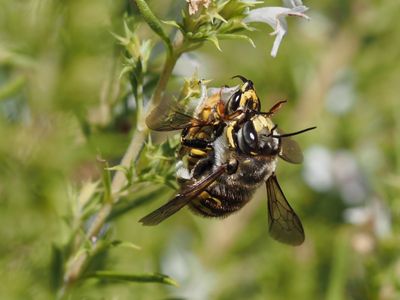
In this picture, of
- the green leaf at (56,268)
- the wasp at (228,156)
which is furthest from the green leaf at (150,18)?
the green leaf at (56,268)

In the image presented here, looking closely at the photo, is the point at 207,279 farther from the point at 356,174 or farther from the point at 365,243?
the point at 356,174

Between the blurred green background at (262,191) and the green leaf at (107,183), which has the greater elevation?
the green leaf at (107,183)

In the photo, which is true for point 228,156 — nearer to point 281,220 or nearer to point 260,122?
point 260,122

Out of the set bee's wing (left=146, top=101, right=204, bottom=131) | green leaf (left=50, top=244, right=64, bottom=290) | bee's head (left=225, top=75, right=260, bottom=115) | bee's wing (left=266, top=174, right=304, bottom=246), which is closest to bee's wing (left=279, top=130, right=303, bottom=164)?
bee's wing (left=266, top=174, right=304, bottom=246)

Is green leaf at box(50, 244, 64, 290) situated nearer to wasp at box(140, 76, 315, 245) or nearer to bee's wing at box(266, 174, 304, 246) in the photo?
wasp at box(140, 76, 315, 245)

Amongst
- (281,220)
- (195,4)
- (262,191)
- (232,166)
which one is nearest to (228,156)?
(232,166)

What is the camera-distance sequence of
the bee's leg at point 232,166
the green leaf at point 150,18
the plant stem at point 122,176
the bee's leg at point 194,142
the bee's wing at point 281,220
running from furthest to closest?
1. the bee's wing at point 281,220
2. the bee's leg at point 232,166
3. the bee's leg at point 194,142
4. the plant stem at point 122,176
5. the green leaf at point 150,18

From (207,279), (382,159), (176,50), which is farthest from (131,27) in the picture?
(382,159)

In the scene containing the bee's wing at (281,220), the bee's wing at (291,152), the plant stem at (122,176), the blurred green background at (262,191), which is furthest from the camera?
the blurred green background at (262,191)

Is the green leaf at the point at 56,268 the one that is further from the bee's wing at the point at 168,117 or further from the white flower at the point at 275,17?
the white flower at the point at 275,17
